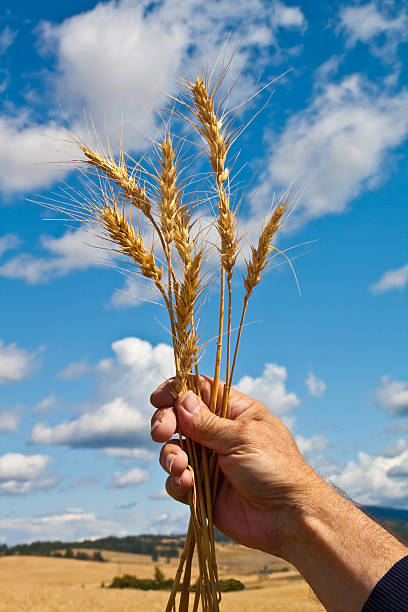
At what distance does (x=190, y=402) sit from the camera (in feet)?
11.5

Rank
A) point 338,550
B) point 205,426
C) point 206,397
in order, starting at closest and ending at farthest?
1. point 338,550
2. point 205,426
3. point 206,397

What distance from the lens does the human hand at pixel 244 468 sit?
328 cm

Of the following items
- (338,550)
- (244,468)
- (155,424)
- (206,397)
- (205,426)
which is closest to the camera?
(338,550)

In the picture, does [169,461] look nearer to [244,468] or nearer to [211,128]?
[244,468]

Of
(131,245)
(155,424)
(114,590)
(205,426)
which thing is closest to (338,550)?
(205,426)

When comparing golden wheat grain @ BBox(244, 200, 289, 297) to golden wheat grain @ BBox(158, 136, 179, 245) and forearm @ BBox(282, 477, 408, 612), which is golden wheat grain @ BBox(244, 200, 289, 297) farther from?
forearm @ BBox(282, 477, 408, 612)

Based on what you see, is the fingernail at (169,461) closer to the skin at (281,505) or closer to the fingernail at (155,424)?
the skin at (281,505)

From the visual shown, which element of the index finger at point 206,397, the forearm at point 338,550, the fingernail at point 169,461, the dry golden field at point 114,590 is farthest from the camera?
the dry golden field at point 114,590

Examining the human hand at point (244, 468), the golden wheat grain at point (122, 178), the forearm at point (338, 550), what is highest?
the golden wheat grain at point (122, 178)

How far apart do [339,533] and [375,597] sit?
13.7 inches

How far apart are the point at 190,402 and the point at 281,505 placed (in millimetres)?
794

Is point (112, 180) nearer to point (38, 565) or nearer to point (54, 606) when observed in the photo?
point (54, 606)

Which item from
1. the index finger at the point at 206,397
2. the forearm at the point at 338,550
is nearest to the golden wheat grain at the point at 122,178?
the index finger at the point at 206,397

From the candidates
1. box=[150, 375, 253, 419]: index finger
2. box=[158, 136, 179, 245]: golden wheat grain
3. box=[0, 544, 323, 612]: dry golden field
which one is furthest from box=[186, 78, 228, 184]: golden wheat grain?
box=[0, 544, 323, 612]: dry golden field
